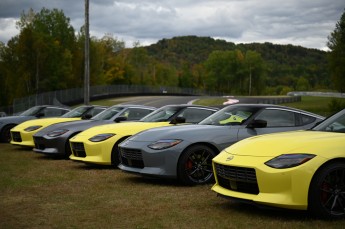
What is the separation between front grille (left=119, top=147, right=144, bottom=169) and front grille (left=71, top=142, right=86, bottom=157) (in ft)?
7.87

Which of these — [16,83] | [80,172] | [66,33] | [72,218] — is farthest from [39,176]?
[66,33]

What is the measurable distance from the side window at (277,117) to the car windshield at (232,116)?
0.72 feet

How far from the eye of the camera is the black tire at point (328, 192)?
6.26m

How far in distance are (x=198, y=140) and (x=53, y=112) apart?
12.0 m

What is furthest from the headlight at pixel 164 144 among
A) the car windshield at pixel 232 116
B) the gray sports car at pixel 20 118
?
the gray sports car at pixel 20 118

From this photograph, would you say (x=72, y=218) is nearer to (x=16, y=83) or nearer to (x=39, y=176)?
(x=39, y=176)

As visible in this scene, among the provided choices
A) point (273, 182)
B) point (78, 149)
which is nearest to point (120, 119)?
point (78, 149)

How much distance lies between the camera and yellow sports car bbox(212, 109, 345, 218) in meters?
6.27

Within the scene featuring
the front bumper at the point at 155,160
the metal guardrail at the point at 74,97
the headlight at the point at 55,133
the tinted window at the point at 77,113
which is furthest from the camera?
the metal guardrail at the point at 74,97

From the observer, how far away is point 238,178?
6781 millimetres

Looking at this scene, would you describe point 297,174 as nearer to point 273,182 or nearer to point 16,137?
point 273,182

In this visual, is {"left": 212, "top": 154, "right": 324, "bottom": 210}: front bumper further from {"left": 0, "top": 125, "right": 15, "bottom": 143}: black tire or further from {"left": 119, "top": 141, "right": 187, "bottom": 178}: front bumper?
{"left": 0, "top": 125, "right": 15, "bottom": 143}: black tire

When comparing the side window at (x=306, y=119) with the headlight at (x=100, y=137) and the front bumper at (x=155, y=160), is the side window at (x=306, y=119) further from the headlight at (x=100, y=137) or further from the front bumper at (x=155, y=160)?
the headlight at (x=100, y=137)

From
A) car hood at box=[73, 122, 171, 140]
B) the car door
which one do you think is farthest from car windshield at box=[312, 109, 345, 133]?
car hood at box=[73, 122, 171, 140]
